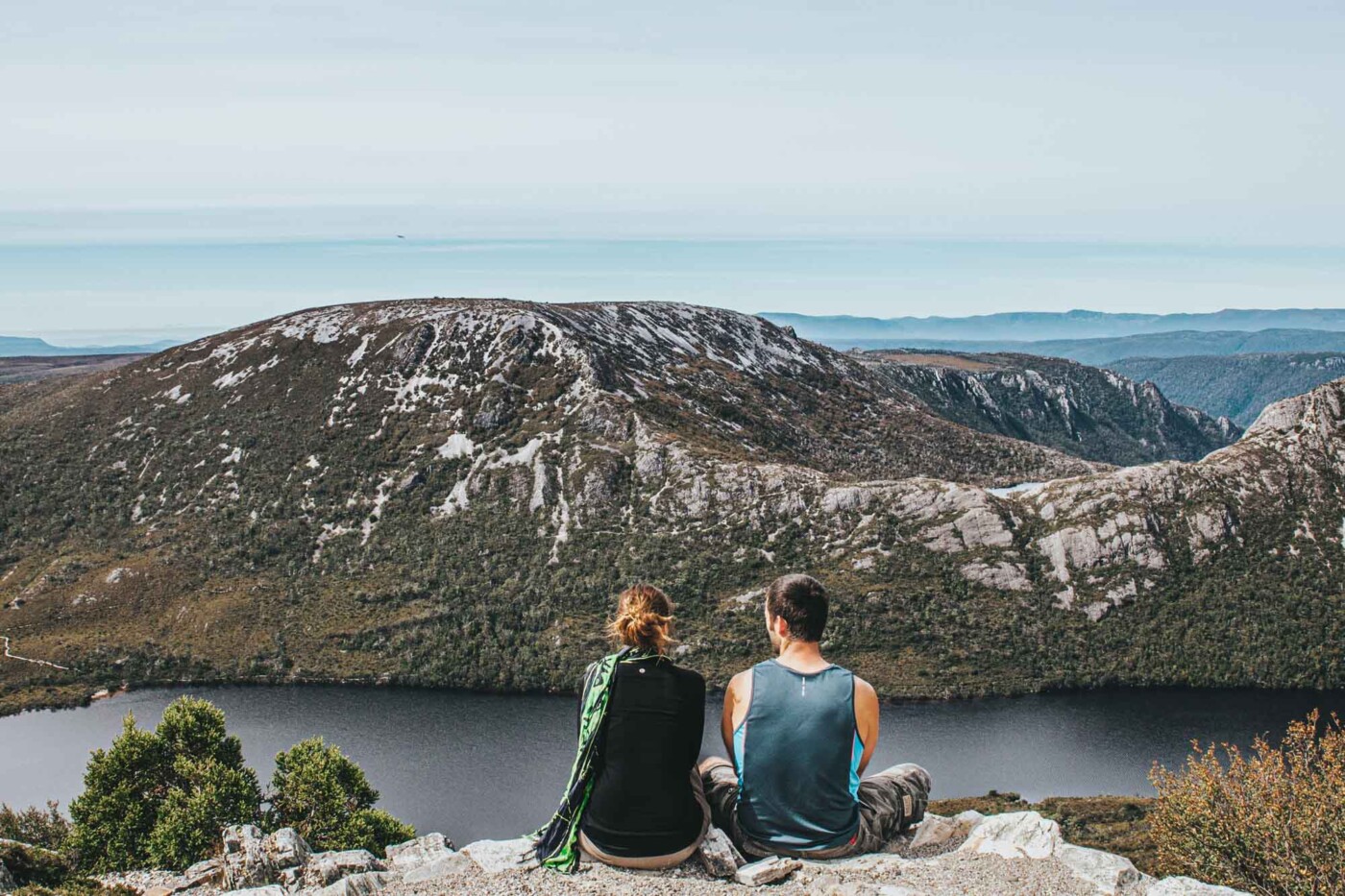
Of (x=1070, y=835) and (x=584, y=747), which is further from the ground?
(x=584, y=747)

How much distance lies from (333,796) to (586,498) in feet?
243

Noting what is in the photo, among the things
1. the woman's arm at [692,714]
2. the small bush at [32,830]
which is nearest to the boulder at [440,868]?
the woman's arm at [692,714]

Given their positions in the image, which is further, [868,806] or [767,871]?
[868,806]

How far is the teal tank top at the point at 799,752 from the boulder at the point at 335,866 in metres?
11.4

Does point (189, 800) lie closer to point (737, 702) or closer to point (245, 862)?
point (245, 862)

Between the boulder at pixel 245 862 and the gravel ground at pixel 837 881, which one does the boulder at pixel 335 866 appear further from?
the gravel ground at pixel 837 881

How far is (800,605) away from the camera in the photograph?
12.8 meters

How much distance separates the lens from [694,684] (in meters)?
13.0

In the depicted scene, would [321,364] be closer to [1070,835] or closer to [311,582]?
[311,582]

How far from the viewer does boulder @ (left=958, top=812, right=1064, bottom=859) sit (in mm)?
16812

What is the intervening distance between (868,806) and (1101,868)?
439 cm

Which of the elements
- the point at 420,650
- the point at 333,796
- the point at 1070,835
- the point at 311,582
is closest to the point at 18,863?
the point at 333,796

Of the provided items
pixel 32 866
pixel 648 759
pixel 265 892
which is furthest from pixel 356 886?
pixel 32 866

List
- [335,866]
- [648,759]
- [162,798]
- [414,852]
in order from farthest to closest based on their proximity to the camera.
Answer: [162,798], [414,852], [335,866], [648,759]
